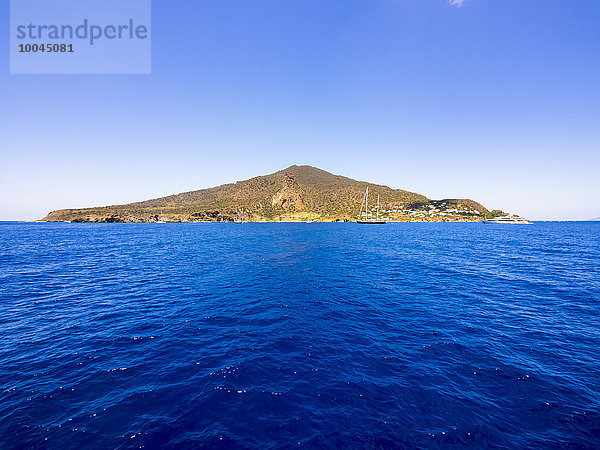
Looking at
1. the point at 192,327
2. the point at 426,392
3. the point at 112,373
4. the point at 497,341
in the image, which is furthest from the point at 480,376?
the point at 112,373

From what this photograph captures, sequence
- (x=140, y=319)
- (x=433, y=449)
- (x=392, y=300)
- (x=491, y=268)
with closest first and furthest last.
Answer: (x=433, y=449) < (x=140, y=319) < (x=392, y=300) < (x=491, y=268)

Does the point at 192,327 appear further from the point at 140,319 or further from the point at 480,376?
the point at 480,376

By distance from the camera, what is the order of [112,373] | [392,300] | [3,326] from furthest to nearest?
[392,300], [3,326], [112,373]

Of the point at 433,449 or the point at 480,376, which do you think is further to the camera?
the point at 480,376

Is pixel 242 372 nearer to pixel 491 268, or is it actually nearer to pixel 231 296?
pixel 231 296

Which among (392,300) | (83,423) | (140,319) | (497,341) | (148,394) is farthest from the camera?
(392,300)

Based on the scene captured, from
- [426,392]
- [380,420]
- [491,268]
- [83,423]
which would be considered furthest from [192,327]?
[491,268]
